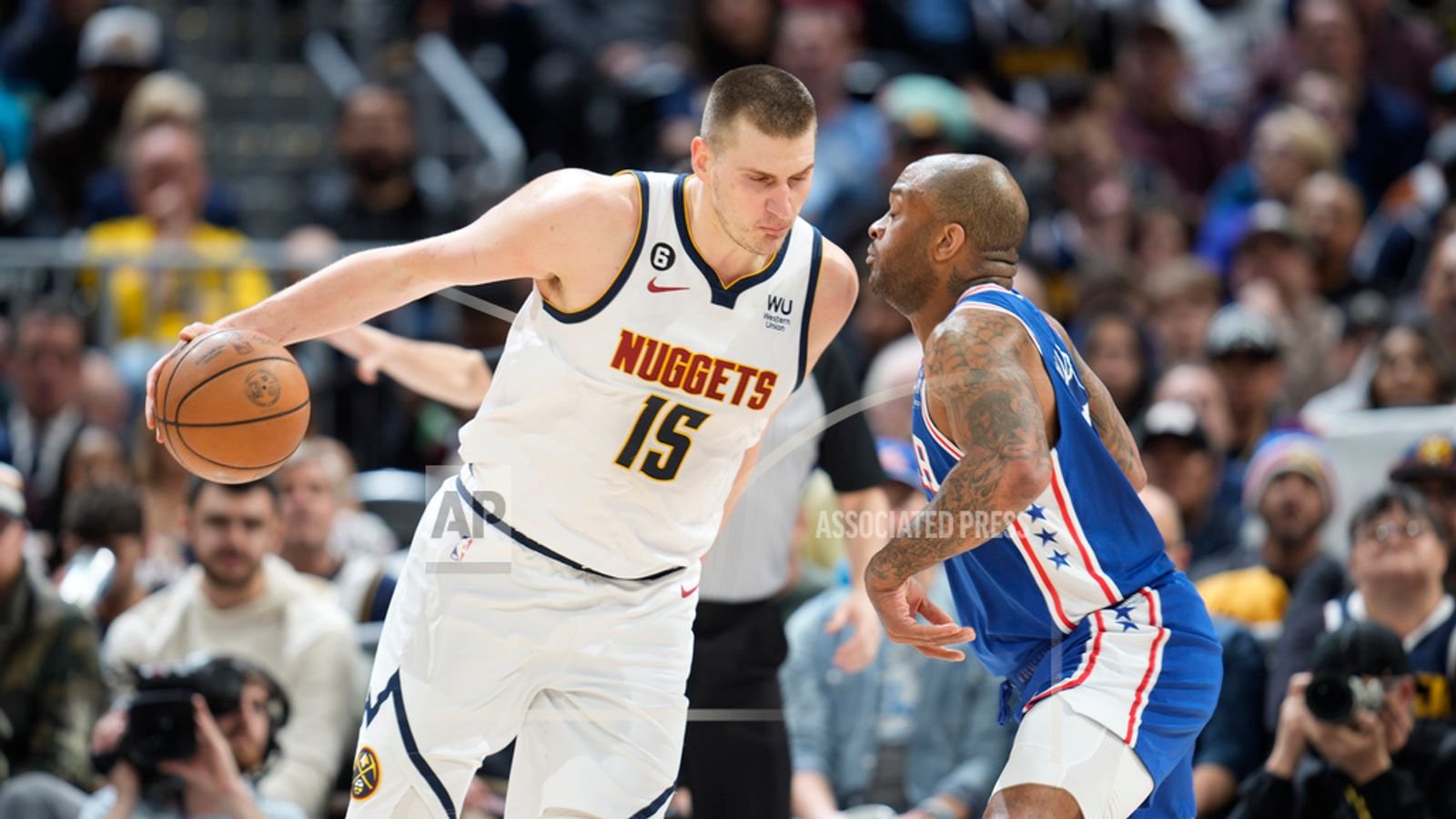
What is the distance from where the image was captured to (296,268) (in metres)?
Answer: 10.4

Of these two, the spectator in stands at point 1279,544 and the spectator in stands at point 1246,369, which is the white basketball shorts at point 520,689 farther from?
the spectator in stands at point 1246,369

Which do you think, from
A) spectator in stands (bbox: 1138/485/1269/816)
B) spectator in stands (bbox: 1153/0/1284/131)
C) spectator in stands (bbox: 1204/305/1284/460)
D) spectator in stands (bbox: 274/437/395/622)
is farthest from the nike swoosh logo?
spectator in stands (bbox: 1153/0/1284/131)

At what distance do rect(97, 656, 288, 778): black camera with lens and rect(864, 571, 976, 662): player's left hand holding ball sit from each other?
3080 mm

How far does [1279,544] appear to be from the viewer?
8.04 metres

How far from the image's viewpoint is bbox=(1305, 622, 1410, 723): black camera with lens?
6.53 m

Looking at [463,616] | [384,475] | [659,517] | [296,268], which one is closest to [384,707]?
[463,616]

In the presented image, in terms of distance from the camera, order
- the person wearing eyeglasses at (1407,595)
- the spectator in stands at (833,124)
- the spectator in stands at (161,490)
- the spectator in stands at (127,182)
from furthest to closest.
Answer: the spectator in stands at (127,182) → the spectator in stands at (833,124) → the spectator in stands at (161,490) → the person wearing eyeglasses at (1407,595)

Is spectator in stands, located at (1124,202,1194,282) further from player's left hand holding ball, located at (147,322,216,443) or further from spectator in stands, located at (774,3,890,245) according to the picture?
player's left hand holding ball, located at (147,322,216,443)

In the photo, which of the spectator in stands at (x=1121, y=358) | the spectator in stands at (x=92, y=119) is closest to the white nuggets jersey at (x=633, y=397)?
the spectator in stands at (x=1121, y=358)

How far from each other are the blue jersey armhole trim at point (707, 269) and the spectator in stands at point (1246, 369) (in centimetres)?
481

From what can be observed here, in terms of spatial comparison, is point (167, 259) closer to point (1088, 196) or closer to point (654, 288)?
point (1088, 196)

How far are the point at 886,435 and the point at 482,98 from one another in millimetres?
6351

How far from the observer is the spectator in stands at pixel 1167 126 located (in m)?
13.3

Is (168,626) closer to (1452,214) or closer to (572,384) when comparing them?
(572,384)
